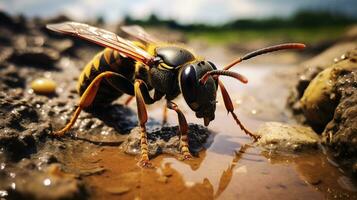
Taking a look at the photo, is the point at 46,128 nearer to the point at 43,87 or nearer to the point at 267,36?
the point at 43,87

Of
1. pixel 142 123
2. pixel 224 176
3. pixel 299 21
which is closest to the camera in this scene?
pixel 224 176

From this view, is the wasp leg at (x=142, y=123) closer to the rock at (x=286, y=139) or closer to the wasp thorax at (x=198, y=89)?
the wasp thorax at (x=198, y=89)

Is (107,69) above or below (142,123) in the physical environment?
above

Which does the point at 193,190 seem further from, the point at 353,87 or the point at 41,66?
the point at 41,66

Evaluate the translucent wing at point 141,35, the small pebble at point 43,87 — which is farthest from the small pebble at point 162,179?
the small pebble at point 43,87

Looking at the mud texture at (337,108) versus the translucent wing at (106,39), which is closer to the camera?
the mud texture at (337,108)

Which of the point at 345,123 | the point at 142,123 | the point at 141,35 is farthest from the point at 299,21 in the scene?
the point at 142,123

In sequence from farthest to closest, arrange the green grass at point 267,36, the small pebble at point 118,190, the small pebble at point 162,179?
the green grass at point 267,36, the small pebble at point 162,179, the small pebble at point 118,190
